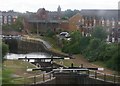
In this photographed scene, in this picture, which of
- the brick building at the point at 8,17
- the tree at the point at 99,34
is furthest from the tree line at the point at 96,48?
the brick building at the point at 8,17

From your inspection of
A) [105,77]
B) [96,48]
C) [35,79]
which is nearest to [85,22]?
[96,48]

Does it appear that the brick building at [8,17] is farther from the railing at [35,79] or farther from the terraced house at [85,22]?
the railing at [35,79]

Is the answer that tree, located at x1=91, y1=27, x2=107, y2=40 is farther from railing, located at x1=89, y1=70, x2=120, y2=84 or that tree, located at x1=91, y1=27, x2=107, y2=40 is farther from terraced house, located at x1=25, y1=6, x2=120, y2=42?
railing, located at x1=89, y1=70, x2=120, y2=84

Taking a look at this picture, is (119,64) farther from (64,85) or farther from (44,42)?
(44,42)

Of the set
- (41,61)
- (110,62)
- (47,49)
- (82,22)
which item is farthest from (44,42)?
(110,62)

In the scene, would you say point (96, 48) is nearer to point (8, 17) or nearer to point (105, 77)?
point (105, 77)

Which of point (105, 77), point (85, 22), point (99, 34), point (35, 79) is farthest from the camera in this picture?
point (85, 22)

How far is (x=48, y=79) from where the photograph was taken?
7832 millimetres

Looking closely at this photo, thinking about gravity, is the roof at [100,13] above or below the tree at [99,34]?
above

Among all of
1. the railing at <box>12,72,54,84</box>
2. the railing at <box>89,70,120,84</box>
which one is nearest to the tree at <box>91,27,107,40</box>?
the railing at <box>89,70,120,84</box>

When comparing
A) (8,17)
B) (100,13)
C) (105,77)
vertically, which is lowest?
(105,77)

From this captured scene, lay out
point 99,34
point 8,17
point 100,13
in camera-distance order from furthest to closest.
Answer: point 8,17 < point 100,13 < point 99,34

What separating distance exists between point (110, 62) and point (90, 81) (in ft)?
4.26

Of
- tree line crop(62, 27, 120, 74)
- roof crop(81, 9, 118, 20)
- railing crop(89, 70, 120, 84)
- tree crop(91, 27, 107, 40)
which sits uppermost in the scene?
roof crop(81, 9, 118, 20)
